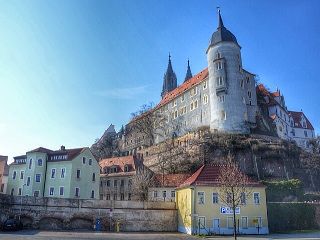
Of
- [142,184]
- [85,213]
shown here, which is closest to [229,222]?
[85,213]

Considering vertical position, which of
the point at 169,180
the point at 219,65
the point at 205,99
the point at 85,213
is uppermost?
the point at 219,65

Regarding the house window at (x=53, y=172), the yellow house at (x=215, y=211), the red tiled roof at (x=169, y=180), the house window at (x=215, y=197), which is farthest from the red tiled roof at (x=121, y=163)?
the house window at (x=215, y=197)

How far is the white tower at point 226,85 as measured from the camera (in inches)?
3132

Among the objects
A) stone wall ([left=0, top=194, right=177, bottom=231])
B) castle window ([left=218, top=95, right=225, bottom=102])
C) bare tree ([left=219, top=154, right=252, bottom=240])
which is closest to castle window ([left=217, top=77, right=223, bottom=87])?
castle window ([left=218, top=95, right=225, bottom=102])

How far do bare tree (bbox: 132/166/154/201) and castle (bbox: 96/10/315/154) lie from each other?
22.5 meters

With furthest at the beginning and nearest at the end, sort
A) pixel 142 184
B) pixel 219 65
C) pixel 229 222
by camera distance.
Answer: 1. pixel 219 65
2. pixel 142 184
3. pixel 229 222

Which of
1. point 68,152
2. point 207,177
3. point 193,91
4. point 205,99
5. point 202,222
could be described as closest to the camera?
point 202,222

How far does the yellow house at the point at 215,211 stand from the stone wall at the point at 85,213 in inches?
130

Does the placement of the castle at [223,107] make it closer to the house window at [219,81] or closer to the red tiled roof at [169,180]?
the house window at [219,81]

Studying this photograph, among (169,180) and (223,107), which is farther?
(223,107)

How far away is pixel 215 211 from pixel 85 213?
15618 millimetres

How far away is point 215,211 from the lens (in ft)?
141

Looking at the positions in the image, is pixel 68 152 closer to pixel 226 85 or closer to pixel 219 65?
pixel 226 85

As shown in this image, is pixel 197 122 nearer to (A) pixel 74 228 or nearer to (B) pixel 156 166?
(B) pixel 156 166
